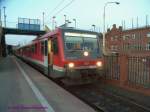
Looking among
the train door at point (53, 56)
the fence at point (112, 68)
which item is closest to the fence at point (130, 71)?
the fence at point (112, 68)

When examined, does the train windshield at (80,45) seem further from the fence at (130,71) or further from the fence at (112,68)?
the fence at (130,71)

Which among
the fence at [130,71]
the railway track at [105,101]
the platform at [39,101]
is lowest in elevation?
the railway track at [105,101]

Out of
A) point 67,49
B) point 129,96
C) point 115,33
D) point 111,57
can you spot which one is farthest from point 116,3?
point 115,33

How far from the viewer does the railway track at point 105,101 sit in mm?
8102

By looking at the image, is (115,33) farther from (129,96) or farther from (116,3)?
(129,96)

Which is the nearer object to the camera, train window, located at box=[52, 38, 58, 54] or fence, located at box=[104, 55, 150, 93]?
fence, located at box=[104, 55, 150, 93]

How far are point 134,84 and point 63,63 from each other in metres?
3.11

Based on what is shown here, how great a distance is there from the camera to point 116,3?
90.5 ft

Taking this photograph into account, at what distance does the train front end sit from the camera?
37.6ft

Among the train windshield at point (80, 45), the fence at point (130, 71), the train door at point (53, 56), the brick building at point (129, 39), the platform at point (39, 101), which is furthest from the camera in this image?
the brick building at point (129, 39)

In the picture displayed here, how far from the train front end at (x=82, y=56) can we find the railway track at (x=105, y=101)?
652 mm

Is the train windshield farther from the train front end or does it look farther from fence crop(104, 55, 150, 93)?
fence crop(104, 55, 150, 93)

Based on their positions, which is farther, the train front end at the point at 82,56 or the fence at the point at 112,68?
the fence at the point at 112,68

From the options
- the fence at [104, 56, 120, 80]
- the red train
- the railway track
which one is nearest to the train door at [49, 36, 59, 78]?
the red train
